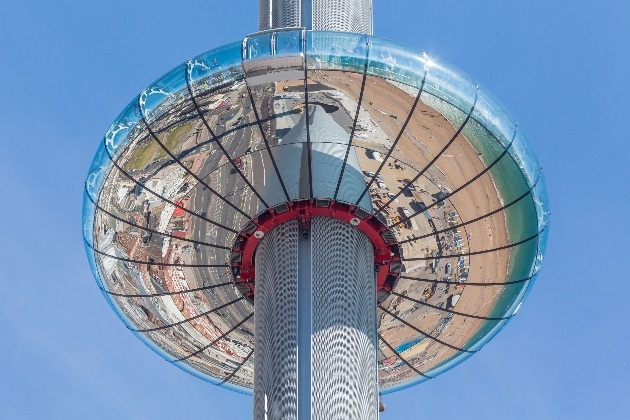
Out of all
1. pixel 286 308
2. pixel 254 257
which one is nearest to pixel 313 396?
pixel 286 308

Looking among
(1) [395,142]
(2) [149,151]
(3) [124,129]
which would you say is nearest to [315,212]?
(1) [395,142]

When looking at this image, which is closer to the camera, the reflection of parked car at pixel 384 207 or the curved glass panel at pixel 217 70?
the curved glass panel at pixel 217 70

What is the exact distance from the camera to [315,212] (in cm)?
2597

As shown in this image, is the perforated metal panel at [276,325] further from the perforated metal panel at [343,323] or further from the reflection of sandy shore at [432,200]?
the reflection of sandy shore at [432,200]

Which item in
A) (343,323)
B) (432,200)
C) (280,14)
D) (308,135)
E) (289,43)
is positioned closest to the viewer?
(289,43)

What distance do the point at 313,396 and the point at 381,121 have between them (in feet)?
19.6

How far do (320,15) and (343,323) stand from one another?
401 inches

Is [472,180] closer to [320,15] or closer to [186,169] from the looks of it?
[186,169]

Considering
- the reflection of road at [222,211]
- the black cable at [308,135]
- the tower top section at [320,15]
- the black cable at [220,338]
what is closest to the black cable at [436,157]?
the black cable at [308,135]

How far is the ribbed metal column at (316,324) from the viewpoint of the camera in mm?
23609

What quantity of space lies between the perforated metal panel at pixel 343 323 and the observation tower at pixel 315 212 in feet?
0.12

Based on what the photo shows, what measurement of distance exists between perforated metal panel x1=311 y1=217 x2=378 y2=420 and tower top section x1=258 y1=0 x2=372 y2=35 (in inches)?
287

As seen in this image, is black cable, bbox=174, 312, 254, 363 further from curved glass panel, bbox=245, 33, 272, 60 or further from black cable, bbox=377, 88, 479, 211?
curved glass panel, bbox=245, 33, 272, 60

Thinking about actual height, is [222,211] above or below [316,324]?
above
